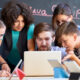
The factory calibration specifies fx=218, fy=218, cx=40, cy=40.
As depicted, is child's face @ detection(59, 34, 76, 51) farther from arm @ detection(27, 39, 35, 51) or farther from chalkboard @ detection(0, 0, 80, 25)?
chalkboard @ detection(0, 0, 80, 25)

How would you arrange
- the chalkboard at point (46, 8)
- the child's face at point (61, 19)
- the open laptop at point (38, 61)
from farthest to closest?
the chalkboard at point (46, 8)
the child's face at point (61, 19)
the open laptop at point (38, 61)

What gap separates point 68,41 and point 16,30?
456 mm

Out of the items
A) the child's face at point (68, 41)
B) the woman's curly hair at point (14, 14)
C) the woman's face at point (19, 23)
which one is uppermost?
the woman's curly hair at point (14, 14)

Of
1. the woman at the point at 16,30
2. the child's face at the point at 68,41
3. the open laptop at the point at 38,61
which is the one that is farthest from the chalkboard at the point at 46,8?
the open laptop at the point at 38,61

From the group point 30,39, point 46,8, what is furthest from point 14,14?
point 46,8

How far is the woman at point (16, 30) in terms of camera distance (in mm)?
1817

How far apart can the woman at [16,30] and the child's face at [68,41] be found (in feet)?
0.89

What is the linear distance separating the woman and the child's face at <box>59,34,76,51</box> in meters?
0.27

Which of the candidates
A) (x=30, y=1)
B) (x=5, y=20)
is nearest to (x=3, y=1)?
(x=30, y=1)

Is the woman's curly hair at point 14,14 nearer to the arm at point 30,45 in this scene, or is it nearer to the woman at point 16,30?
the woman at point 16,30

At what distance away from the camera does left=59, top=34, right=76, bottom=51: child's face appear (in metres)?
1.79

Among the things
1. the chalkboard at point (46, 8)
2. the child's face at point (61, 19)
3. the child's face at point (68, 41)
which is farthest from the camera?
the chalkboard at point (46, 8)

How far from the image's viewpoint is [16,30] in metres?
1.88

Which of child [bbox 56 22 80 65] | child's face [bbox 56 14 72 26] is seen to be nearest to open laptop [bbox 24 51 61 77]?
child [bbox 56 22 80 65]
